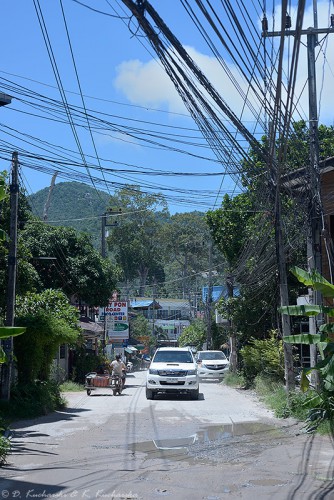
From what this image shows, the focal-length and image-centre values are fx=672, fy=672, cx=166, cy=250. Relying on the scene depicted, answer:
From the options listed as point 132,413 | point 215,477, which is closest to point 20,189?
point 132,413

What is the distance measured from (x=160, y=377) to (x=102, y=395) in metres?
4.72

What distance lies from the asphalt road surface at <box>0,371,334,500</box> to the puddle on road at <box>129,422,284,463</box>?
0.02m

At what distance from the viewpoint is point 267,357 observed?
885 inches

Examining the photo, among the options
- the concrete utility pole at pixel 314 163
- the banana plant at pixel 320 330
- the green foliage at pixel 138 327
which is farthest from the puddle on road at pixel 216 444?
the green foliage at pixel 138 327

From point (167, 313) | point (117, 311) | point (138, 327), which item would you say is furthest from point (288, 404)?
point (167, 313)

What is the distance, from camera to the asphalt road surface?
8664 mm

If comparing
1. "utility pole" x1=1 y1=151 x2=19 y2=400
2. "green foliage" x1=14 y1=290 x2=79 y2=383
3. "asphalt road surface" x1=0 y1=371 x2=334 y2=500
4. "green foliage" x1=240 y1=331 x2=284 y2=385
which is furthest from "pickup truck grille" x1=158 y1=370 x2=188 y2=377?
"utility pole" x1=1 y1=151 x2=19 y2=400

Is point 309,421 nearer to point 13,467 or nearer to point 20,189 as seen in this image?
point 13,467

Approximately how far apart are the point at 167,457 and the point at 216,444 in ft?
5.47

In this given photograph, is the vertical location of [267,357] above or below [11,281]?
below

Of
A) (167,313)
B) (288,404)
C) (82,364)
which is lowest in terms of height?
(288,404)

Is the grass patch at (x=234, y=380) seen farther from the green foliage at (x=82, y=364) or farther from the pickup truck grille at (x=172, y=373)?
the green foliage at (x=82, y=364)

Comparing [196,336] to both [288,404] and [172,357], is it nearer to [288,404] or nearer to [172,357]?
[172,357]

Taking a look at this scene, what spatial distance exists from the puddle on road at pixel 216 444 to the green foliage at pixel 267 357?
22.3ft
